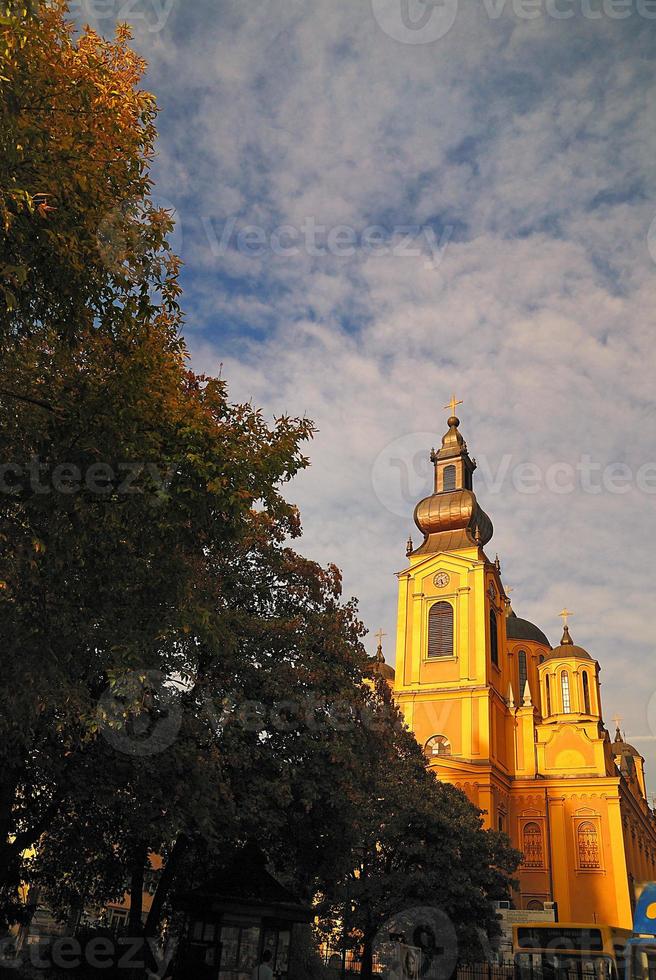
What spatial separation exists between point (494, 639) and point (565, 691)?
7143mm

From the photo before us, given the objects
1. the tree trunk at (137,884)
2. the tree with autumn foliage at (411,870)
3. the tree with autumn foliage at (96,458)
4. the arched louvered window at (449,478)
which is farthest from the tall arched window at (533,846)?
the tree with autumn foliage at (96,458)

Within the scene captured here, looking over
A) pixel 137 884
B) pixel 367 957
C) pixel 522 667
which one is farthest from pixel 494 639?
pixel 137 884

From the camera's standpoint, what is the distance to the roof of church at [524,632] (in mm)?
58469

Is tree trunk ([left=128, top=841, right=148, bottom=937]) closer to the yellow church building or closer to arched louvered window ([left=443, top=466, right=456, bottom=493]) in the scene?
the yellow church building

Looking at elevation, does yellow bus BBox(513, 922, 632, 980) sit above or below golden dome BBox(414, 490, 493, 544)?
below

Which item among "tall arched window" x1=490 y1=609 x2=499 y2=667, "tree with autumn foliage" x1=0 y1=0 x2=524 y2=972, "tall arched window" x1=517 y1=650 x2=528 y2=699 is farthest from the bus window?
"tall arched window" x1=517 y1=650 x2=528 y2=699

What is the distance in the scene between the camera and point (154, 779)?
14977 mm

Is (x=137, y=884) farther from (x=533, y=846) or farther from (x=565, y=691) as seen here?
(x=565, y=691)

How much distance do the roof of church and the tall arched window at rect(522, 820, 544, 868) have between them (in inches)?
640

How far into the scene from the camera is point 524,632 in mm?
58969

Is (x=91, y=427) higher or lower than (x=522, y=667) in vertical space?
lower

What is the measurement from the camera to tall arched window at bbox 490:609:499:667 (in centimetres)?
4703

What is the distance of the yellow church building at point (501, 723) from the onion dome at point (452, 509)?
0.08 metres

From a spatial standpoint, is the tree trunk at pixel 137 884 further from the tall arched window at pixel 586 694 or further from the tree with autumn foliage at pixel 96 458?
the tall arched window at pixel 586 694
